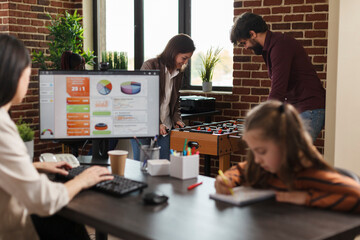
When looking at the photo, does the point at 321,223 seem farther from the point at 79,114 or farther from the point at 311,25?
the point at 311,25

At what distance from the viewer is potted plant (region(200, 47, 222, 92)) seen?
4.52 m

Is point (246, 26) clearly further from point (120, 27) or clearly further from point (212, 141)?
point (120, 27)

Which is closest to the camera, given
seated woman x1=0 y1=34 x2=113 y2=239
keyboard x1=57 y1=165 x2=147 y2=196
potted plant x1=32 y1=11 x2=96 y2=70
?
seated woman x1=0 y1=34 x2=113 y2=239

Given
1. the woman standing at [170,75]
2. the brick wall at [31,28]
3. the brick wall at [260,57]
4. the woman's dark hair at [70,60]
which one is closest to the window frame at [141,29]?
the brick wall at [260,57]

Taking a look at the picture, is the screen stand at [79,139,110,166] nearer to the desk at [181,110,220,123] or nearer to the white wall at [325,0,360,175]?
the white wall at [325,0,360,175]

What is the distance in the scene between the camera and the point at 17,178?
1402 mm

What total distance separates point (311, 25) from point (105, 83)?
2.28 metres

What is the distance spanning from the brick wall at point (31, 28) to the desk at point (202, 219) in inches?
148

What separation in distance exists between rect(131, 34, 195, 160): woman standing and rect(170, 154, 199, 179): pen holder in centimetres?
140

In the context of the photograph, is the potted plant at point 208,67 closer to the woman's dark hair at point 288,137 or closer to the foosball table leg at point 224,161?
the foosball table leg at point 224,161

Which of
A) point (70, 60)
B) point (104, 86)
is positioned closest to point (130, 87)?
point (104, 86)

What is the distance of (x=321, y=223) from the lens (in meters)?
1.34

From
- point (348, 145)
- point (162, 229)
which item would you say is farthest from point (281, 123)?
point (348, 145)

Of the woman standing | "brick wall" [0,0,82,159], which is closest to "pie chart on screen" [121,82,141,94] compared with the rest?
the woman standing
